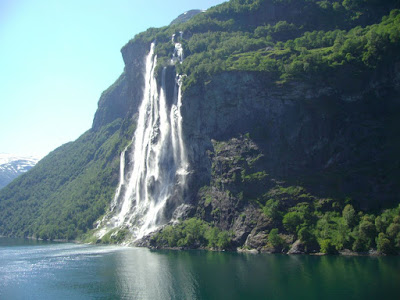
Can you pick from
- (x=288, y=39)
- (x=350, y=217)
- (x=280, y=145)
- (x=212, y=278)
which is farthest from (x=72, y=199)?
(x=350, y=217)

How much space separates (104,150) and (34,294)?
5337 inches

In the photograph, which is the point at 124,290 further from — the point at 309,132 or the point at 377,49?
the point at 377,49

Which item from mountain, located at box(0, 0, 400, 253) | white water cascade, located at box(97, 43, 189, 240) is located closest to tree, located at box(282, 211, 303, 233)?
mountain, located at box(0, 0, 400, 253)

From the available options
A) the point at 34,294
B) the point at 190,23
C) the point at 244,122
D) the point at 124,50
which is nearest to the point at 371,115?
the point at 244,122

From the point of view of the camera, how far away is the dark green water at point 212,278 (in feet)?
134

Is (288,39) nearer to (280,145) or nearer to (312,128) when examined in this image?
(312,128)

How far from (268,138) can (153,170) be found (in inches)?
1684

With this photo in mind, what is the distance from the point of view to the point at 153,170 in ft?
376

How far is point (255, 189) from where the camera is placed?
261ft

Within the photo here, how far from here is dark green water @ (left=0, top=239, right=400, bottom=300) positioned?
40812 millimetres

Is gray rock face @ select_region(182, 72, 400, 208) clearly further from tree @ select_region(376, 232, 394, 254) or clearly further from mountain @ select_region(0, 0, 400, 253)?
tree @ select_region(376, 232, 394, 254)

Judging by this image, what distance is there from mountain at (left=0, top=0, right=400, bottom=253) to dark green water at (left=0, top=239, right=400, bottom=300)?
9.07 metres

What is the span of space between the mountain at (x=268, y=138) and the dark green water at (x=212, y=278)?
907cm

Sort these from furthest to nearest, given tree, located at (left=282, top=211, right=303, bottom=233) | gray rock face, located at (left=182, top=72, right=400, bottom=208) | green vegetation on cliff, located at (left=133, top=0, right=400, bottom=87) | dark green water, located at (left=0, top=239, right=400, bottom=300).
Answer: green vegetation on cliff, located at (left=133, top=0, right=400, bottom=87) < gray rock face, located at (left=182, top=72, right=400, bottom=208) < tree, located at (left=282, top=211, right=303, bottom=233) < dark green water, located at (left=0, top=239, right=400, bottom=300)
